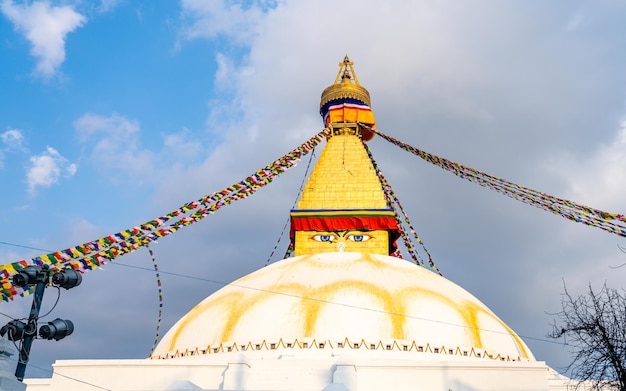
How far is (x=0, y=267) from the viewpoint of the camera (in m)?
8.57

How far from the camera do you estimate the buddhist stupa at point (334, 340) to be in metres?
9.86

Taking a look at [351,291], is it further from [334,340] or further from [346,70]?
[346,70]

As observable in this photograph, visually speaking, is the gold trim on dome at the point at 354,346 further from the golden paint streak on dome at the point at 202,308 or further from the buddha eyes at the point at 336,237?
the buddha eyes at the point at 336,237

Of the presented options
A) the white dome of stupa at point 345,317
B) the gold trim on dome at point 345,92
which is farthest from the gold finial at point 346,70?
the white dome of stupa at point 345,317

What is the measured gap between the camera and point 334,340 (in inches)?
423

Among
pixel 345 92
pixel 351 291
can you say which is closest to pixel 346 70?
pixel 345 92

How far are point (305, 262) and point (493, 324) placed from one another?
4.40 m

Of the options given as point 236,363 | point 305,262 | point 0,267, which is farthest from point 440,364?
point 0,267

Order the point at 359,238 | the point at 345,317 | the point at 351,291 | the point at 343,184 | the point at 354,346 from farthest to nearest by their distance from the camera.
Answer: the point at 343,184 → the point at 359,238 → the point at 351,291 → the point at 345,317 → the point at 354,346

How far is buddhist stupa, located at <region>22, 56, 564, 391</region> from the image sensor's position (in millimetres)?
9859

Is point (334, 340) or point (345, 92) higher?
point (345, 92)

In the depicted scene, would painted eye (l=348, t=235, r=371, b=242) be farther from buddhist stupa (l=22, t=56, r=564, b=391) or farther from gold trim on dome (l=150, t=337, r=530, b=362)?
gold trim on dome (l=150, t=337, r=530, b=362)

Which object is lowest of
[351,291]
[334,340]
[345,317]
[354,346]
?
[354,346]

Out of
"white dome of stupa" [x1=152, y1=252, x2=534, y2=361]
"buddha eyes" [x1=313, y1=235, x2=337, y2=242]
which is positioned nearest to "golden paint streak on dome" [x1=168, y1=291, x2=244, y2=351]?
"white dome of stupa" [x1=152, y1=252, x2=534, y2=361]
